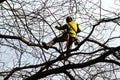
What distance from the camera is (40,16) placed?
20.9 ft

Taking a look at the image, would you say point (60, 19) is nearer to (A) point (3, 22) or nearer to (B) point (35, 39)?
(B) point (35, 39)

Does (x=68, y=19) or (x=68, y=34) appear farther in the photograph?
(x=68, y=34)

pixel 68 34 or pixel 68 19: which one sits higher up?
pixel 68 19

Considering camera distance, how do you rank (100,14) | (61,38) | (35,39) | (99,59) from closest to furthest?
(99,59) → (100,14) → (35,39) → (61,38)

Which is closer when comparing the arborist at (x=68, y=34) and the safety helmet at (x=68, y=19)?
the arborist at (x=68, y=34)

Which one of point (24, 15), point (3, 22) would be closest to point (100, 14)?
point (24, 15)

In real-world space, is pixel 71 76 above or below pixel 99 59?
below

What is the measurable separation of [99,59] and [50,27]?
141 centimetres

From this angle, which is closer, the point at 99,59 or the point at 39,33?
the point at 99,59

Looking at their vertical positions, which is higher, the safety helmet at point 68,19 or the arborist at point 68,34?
the safety helmet at point 68,19

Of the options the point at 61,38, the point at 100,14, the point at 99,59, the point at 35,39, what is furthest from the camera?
the point at 61,38

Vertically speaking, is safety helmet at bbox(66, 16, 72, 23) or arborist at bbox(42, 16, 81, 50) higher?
safety helmet at bbox(66, 16, 72, 23)

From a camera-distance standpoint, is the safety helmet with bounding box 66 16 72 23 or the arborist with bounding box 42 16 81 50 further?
the safety helmet with bounding box 66 16 72 23

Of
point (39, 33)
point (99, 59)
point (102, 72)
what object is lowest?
point (102, 72)
